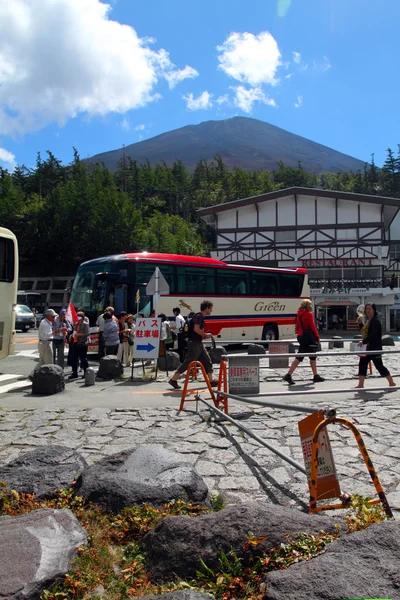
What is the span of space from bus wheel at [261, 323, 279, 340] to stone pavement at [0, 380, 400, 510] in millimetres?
12270

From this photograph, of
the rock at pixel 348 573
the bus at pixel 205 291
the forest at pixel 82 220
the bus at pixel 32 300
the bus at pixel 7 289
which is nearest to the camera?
the rock at pixel 348 573

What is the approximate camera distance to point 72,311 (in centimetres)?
1439

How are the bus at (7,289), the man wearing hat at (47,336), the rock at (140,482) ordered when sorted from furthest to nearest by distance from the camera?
the bus at (7,289) → the man wearing hat at (47,336) → the rock at (140,482)

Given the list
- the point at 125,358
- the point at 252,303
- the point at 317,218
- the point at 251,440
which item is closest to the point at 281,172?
the point at 317,218

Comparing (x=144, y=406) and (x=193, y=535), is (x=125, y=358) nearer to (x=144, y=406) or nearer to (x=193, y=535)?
(x=144, y=406)

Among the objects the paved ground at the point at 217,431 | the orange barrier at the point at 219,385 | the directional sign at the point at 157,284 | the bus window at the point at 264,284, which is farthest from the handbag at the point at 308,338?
the bus window at the point at 264,284

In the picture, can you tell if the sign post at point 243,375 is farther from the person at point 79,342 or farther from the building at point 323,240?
the building at point 323,240

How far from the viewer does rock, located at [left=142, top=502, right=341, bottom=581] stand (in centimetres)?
303

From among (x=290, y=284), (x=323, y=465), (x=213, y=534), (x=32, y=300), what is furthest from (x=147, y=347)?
(x=32, y=300)

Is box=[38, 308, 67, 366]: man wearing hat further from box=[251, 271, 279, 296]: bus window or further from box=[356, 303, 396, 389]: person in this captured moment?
box=[251, 271, 279, 296]: bus window

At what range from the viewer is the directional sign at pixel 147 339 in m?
12.1

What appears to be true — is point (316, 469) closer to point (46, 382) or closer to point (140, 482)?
point (140, 482)

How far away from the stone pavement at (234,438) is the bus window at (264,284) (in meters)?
12.3

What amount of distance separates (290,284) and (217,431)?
56.7 feet
